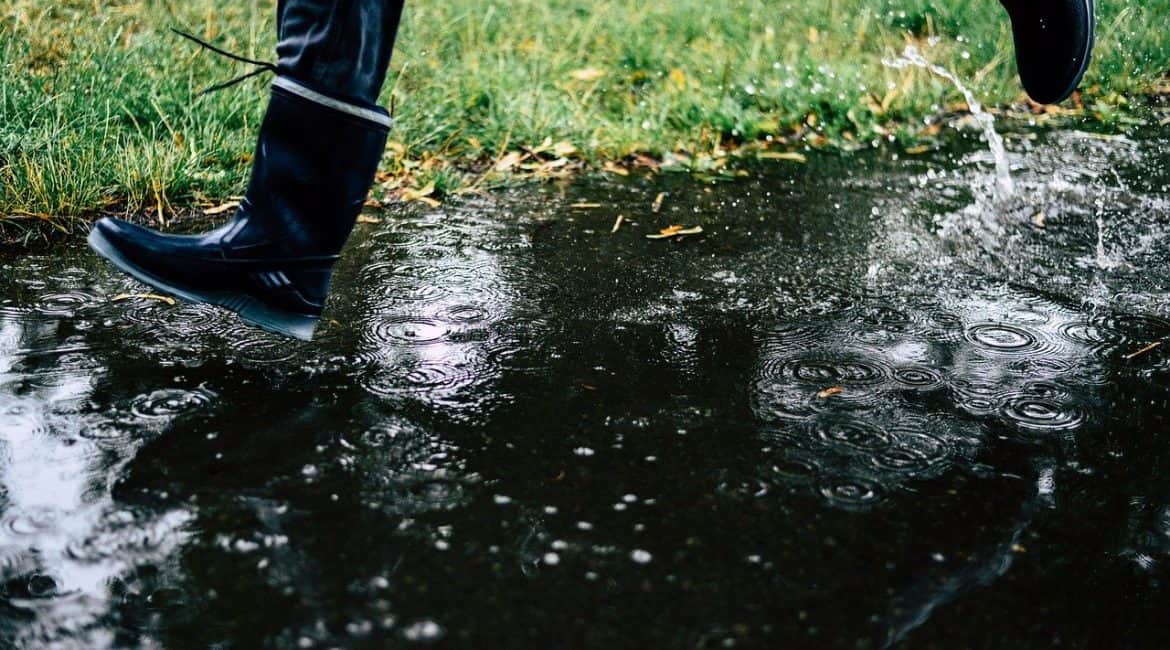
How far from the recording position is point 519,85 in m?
4.32

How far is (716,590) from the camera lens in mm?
1517

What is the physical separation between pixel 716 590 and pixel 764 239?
5.46 feet

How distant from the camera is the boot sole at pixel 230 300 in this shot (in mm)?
2029

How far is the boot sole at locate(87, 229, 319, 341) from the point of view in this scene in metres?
2.03

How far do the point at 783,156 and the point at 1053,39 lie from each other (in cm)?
146

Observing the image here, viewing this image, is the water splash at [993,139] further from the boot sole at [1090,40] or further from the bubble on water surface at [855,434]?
the bubble on water surface at [855,434]

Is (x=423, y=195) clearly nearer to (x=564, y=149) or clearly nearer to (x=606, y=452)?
(x=564, y=149)

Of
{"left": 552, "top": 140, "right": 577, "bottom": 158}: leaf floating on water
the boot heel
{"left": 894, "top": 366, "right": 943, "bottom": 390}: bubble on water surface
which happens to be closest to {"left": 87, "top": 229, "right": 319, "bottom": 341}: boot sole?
the boot heel

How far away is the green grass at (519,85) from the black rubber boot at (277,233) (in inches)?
44.0

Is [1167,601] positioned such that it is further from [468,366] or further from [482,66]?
[482,66]

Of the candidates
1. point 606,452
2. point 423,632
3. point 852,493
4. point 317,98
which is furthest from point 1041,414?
point 317,98

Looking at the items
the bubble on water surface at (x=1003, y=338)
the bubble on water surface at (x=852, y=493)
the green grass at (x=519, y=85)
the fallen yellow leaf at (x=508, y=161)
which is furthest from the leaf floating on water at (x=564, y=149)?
the bubble on water surface at (x=852, y=493)

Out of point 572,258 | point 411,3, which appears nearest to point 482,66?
point 411,3

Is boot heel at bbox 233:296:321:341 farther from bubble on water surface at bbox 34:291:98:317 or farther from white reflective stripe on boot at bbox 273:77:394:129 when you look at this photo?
bubble on water surface at bbox 34:291:98:317
